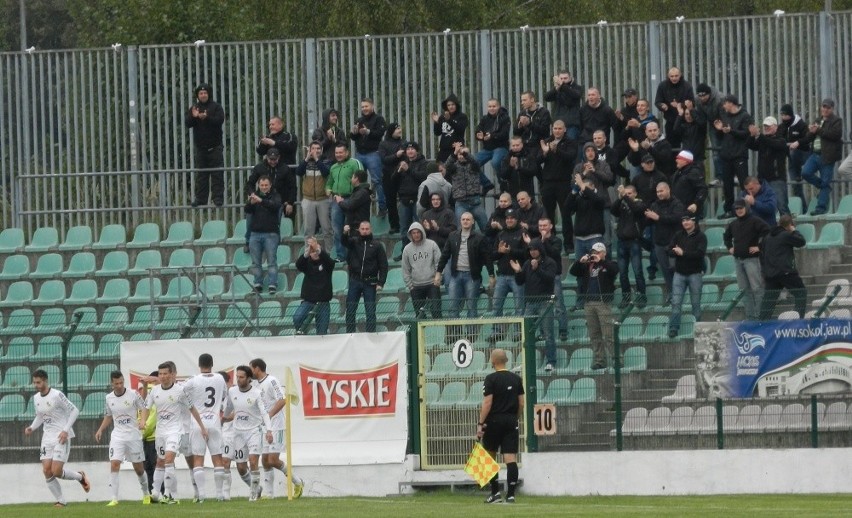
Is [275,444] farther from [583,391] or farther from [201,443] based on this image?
[583,391]

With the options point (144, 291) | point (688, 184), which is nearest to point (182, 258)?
point (144, 291)

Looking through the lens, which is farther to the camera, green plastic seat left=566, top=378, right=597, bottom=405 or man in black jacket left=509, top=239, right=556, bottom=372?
man in black jacket left=509, top=239, right=556, bottom=372

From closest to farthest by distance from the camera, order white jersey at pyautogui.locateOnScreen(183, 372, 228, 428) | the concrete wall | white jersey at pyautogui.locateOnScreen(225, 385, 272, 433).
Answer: the concrete wall < white jersey at pyautogui.locateOnScreen(225, 385, 272, 433) < white jersey at pyautogui.locateOnScreen(183, 372, 228, 428)

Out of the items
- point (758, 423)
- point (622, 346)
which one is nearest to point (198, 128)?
point (622, 346)

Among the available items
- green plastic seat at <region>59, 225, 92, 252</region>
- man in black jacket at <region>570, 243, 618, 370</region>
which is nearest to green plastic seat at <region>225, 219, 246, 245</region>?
green plastic seat at <region>59, 225, 92, 252</region>

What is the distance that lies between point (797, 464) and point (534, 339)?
3613 millimetres

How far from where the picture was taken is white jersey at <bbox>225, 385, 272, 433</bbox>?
23125 mm

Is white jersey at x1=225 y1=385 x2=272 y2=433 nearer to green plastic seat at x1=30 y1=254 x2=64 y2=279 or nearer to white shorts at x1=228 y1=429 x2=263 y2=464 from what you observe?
white shorts at x1=228 y1=429 x2=263 y2=464

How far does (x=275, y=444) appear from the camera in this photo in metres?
22.8

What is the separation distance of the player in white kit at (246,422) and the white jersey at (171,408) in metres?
0.59

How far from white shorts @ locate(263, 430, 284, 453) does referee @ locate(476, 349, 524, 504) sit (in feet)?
10.1

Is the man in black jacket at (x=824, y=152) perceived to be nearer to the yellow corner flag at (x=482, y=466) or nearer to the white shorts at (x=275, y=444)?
the yellow corner flag at (x=482, y=466)

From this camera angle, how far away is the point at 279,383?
23766 mm

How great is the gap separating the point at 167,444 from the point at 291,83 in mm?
9764
